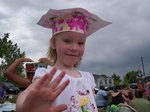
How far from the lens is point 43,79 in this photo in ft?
5.74

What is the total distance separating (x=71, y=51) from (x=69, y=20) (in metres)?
0.28

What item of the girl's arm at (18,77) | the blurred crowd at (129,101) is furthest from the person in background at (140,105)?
the girl's arm at (18,77)

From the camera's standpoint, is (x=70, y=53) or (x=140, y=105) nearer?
(x=70, y=53)

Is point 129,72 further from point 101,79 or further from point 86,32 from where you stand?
point 86,32

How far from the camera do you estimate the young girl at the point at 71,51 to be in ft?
8.21

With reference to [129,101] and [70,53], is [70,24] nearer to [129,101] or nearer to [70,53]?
[70,53]

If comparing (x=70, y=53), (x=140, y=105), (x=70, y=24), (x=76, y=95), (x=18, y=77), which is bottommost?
(x=140, y=105)

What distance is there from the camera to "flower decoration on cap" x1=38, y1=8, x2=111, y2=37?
2.61 meters

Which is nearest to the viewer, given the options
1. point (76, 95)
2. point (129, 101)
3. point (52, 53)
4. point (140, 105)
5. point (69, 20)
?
point (76, 95)

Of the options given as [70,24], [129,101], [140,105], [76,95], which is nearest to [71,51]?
[70,24]

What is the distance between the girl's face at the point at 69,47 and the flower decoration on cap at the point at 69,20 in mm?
50

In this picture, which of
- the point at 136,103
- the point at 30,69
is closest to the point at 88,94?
the point at 30,69

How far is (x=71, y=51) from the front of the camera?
254cm

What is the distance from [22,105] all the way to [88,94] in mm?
942
